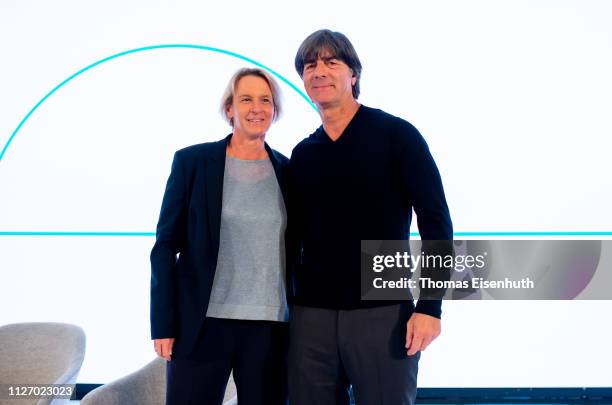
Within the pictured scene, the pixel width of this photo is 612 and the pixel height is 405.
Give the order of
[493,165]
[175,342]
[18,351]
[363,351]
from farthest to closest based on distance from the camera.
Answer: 1. [493,165]
2. [18,351]
3. [175,342]
4. [363,351]

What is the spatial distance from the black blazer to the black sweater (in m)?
0.18

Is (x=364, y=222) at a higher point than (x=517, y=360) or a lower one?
higher

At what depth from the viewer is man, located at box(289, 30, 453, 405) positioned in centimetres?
164

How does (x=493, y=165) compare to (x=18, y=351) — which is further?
(x=493, y=165)

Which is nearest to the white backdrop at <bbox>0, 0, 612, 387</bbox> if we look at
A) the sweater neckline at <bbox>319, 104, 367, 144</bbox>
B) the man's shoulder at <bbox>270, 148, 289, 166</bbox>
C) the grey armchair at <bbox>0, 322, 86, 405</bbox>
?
the grey armchair at <bbox>0, 322, 86, 405</bbox>

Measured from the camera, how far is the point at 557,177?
305cm

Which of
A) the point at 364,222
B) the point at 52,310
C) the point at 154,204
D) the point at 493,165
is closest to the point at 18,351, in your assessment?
the point at 52,310

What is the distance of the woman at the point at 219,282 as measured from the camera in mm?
1727

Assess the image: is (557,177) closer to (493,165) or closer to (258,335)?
(493,165)

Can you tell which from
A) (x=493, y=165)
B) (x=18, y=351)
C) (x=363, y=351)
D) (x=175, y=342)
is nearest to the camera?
(x=363, y=351)

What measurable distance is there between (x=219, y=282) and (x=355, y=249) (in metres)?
0.40

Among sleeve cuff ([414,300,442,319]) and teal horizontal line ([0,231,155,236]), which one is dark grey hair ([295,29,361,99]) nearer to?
sleeve cuff ([414,300,442,319])

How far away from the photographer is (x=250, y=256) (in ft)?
5.74

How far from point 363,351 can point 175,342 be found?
538 mm
